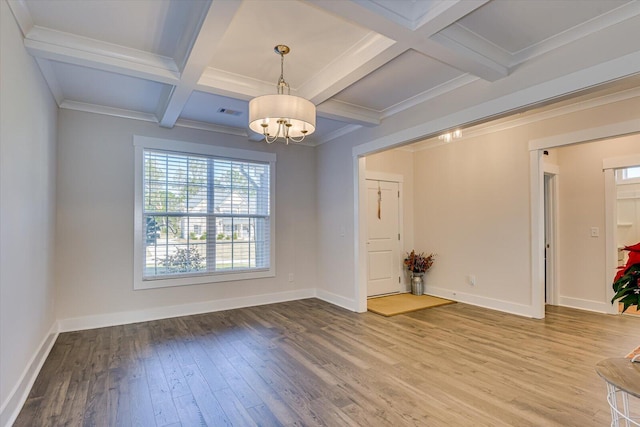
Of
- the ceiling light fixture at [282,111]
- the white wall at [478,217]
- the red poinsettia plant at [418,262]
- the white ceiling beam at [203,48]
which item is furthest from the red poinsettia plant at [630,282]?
the red poinsettia plant at [418,262]

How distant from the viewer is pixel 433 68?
3.02 metres

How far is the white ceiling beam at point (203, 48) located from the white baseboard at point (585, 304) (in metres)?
5.56

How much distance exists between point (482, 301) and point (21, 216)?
17.5ft

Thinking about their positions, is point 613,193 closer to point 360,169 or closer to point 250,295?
point 360,169

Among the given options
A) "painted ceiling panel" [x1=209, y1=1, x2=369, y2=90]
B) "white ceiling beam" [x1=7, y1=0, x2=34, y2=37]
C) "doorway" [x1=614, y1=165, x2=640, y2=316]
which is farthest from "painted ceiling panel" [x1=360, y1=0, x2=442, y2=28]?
"doorway" [x1=614, y1=165, x2=640, y2=316]

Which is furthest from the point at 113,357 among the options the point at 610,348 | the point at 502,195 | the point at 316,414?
the point at 502,195

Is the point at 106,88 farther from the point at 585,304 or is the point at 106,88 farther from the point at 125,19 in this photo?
the point at 585,304

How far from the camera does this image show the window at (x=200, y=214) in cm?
434

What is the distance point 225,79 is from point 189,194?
1968 mm

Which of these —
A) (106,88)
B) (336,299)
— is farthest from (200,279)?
(106,88)

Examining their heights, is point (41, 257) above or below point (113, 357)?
above

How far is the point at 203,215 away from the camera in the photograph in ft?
15.4

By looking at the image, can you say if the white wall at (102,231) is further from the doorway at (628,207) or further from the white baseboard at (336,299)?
the doorway at (628,207)

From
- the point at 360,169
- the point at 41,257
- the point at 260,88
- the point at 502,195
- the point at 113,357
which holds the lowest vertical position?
the point at 113,357
